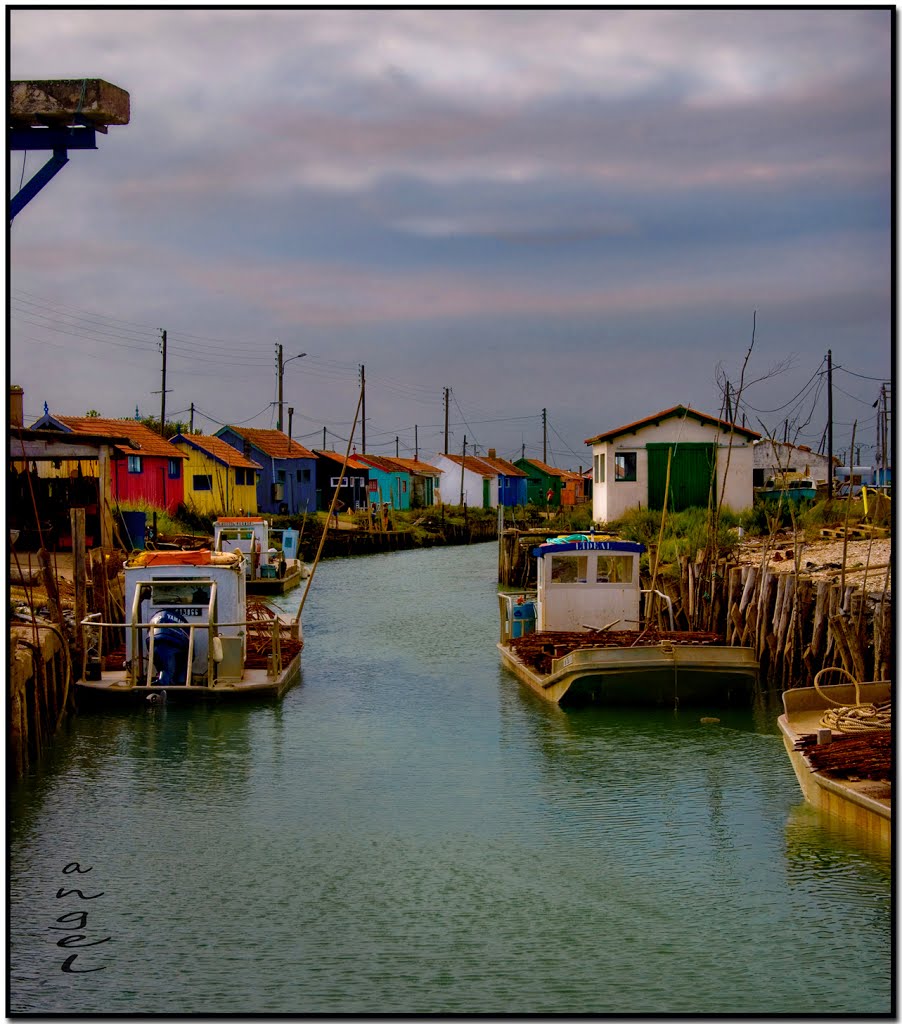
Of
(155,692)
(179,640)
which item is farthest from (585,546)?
(155,692)

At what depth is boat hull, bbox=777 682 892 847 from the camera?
11.2m

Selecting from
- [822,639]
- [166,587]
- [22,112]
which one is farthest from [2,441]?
[822,639]

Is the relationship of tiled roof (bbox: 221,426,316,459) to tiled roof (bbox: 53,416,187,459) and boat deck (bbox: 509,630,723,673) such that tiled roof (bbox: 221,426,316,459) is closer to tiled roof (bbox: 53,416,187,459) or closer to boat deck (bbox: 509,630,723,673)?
tiled roof (bbox: 53,416,187,459)

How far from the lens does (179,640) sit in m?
18.9

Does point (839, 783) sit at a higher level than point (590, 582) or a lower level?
lower

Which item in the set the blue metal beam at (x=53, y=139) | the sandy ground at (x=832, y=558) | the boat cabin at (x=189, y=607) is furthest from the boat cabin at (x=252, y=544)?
the blue metal beam at (x=53, y=139)

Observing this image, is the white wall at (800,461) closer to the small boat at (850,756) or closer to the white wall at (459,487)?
the white wall at (459,487)

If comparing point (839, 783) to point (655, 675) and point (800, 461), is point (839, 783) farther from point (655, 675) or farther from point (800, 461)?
point (800, 461)

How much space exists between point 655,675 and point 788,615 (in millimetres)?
4074

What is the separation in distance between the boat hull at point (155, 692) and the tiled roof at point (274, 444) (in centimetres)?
4494

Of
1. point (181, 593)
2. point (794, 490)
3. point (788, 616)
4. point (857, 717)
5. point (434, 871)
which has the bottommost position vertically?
point (434, 871)

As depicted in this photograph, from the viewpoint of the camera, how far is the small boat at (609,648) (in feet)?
60.3

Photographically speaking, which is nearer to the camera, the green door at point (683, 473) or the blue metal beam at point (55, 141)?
the blue metal beam at point (55, 141)

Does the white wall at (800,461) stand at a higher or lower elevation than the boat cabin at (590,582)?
higher
